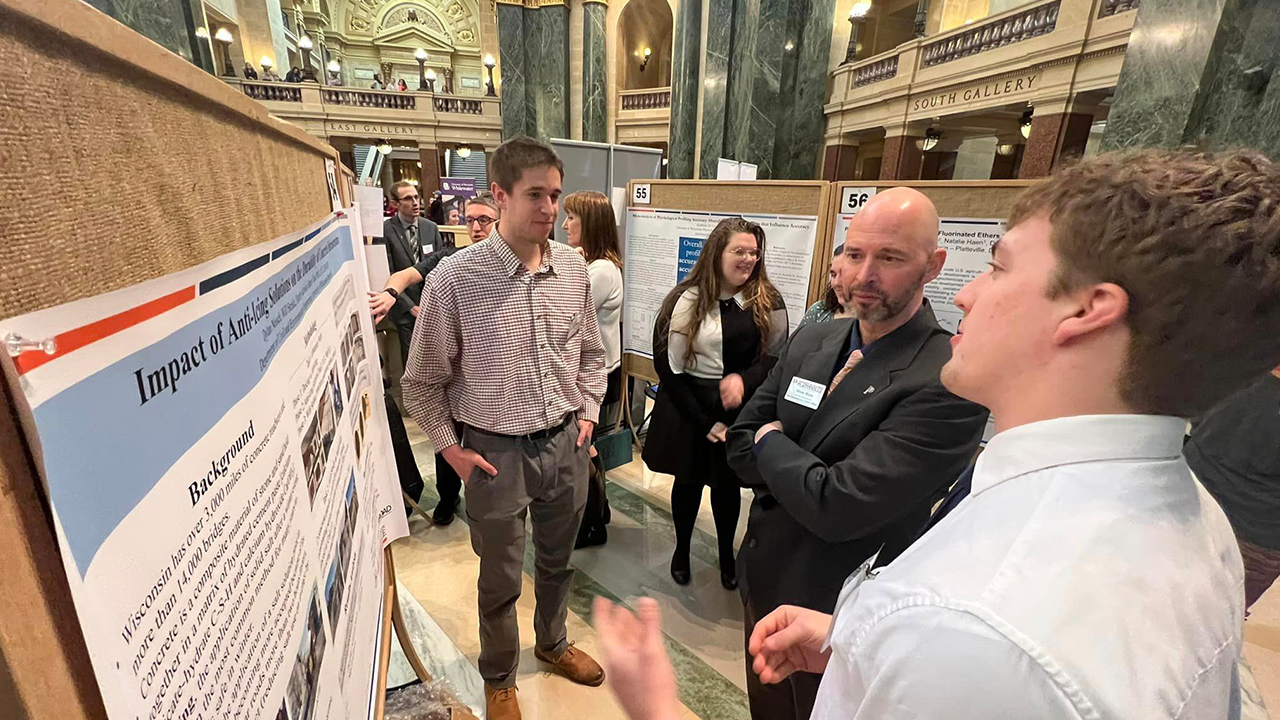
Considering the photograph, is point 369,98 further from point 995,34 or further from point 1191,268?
point 1191,268

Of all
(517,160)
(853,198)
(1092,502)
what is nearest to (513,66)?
(853,198)

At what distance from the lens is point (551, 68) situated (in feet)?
44.1

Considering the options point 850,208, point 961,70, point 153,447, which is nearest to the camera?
point 153,447

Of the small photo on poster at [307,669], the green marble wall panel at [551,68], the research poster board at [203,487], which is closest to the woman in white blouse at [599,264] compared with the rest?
the research poster board at [203,487]

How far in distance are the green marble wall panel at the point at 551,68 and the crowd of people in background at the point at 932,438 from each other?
1277 cm

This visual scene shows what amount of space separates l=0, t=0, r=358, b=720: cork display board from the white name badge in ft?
4.56

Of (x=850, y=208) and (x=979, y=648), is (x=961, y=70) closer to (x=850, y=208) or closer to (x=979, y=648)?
(x=850, y=208)

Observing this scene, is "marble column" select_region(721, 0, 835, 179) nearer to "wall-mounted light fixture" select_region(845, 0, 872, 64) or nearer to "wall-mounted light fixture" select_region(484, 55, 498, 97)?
"wall-mounted light fixture" select_region(845, 0, 872, 64)

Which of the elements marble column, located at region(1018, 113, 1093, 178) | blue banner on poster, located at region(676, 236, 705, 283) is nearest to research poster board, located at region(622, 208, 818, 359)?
blue banner on poster, located at region(676, 236, 705, 283)

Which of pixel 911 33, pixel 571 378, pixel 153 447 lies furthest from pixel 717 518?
pixel 911 33

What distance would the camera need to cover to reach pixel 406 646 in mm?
1498

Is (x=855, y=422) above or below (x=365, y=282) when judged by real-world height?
below

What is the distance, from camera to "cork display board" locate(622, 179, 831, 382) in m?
2.72

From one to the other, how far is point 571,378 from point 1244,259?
5.30 feet
